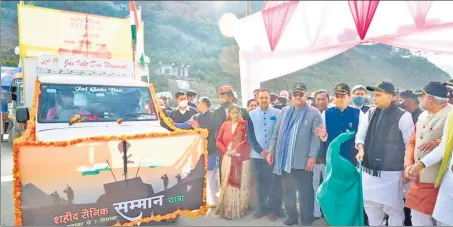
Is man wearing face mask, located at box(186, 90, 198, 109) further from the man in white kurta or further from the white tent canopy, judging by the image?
the man in white kurta

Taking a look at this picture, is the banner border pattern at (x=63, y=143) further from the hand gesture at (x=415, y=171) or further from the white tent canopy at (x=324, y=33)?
the hand gesture at (x=415, y=171)

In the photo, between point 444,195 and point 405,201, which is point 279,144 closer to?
point 405,201

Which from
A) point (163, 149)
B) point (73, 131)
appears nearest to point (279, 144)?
point (163, 149)

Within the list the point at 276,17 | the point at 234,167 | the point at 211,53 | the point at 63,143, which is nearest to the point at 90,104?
the point at 63,143

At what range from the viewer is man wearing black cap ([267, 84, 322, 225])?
314cm

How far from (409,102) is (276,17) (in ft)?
4.33

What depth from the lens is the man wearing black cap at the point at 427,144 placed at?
2512mm

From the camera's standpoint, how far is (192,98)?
3.35 m

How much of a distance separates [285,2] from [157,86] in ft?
5.11

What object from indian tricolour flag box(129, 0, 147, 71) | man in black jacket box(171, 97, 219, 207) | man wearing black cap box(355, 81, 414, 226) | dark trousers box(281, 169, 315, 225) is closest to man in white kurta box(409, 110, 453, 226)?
man wearing black cap box(355, 81, 414, 226)

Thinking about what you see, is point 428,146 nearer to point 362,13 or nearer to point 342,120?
point 342,120

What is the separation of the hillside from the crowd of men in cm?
11

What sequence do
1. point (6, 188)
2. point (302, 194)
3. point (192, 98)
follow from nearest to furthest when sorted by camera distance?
point (302, 194), point (192, 98), point (6, 188)

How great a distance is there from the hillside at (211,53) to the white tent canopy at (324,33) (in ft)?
0.26
